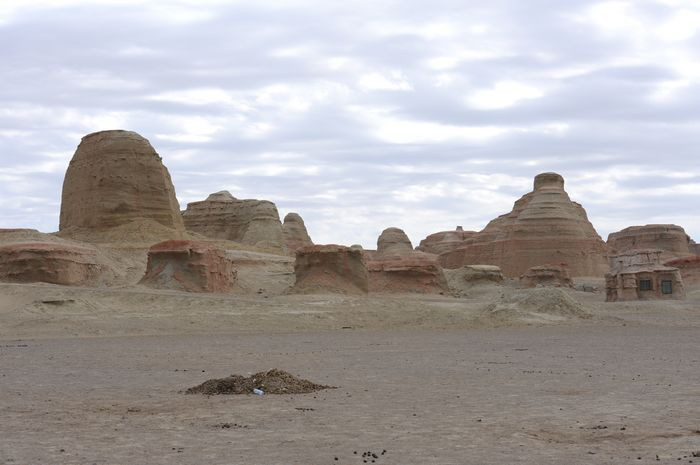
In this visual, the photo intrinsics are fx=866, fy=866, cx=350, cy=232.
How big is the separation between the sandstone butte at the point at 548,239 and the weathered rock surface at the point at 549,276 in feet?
38.2

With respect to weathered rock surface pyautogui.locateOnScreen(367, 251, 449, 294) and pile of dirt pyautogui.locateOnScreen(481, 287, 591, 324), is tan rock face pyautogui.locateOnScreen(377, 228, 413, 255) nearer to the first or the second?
weathered rock surface pyautogui.locateOnScreen(367, 251, 449, 294)

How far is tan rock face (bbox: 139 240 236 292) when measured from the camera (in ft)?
142

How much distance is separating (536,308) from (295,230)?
71107 millimetres

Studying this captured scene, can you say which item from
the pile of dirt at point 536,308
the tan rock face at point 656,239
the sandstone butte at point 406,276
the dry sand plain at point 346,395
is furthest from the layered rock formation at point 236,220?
the dry sand plain at point 346,395

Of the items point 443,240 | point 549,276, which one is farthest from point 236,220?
point 443,240

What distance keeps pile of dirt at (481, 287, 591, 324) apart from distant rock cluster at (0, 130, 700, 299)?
32.2 ft

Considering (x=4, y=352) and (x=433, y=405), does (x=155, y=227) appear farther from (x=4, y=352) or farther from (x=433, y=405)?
(x=433, y=405)

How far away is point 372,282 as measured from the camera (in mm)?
53594

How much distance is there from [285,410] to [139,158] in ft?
172

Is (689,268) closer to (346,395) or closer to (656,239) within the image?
(656,239)

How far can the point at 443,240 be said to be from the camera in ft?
394

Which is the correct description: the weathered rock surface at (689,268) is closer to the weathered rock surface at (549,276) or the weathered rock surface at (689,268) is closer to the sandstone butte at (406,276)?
the weathered rock surface at (549,276)

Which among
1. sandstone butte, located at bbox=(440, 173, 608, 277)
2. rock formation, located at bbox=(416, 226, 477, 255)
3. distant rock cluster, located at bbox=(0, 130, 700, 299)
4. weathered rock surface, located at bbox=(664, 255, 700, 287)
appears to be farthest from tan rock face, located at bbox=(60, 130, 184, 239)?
rock formation, located at bbox=(416, 226, 477, 255)

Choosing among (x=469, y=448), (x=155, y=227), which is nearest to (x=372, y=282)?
(x=155, y=227)
